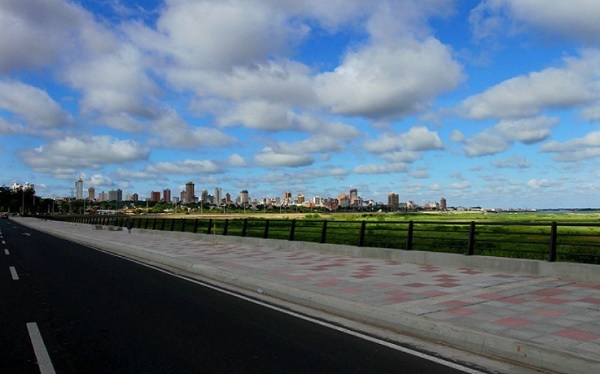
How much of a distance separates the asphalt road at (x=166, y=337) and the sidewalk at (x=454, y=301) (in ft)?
3.41

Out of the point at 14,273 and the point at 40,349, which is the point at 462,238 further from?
the point at 40,349

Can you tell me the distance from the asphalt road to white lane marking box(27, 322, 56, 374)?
15mm

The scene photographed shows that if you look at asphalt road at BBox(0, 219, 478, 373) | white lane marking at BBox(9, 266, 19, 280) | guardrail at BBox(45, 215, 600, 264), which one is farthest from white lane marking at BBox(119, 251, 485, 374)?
white lane marking at BBox(9, 266, 19, 280)

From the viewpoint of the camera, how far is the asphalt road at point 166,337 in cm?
570

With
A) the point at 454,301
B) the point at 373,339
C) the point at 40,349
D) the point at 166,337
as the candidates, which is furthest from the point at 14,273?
the point at 454,301

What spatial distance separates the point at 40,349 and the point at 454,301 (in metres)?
6.92

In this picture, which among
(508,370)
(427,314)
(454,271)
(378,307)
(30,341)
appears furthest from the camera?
(454,271)

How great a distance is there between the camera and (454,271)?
1315 cm

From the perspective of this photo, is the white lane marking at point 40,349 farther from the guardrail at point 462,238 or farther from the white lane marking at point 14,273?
the guardrail at point 462,238

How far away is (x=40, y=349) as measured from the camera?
20.6 feet

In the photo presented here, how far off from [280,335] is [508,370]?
127 inches

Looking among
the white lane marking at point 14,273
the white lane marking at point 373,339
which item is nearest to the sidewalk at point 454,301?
the white lane marking at point 373,339

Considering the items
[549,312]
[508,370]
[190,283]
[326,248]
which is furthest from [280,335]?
[326,248]

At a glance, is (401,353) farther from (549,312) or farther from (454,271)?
(454,271)
